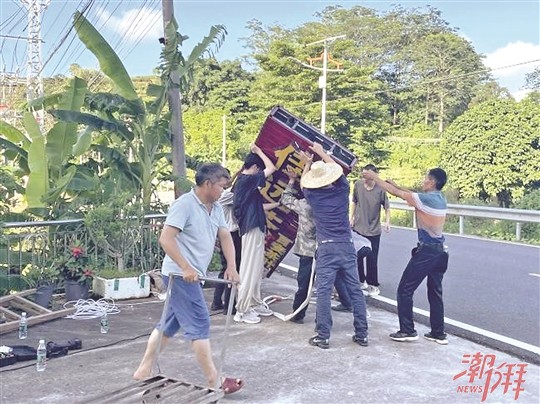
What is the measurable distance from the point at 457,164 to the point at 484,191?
165cm

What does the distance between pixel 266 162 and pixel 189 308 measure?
278 cm

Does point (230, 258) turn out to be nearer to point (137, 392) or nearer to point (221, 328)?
point (137, 392)

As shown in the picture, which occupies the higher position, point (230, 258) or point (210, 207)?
point (210, 207)

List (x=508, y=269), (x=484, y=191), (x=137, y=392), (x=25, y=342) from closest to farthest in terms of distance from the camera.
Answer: (x=137, y=392), (x=25, y=342), (x=508, y=269), (x=484, y=191)

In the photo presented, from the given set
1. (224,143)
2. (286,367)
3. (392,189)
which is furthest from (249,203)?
(224,143)

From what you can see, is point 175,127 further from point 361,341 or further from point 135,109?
point 361,341

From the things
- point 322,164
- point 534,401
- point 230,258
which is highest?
point 322,164

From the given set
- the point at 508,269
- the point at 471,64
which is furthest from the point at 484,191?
the point at 471,64

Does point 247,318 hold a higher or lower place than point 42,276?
lower

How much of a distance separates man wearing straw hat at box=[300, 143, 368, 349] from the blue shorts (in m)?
1.86

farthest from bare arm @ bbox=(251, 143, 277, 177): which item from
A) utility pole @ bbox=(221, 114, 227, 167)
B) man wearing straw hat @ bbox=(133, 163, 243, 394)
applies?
utility pole @ bbox=(221, 114, 227, 167)

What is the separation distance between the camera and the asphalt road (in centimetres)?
724

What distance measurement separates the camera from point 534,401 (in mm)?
4738

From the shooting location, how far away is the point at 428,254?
6.09m
